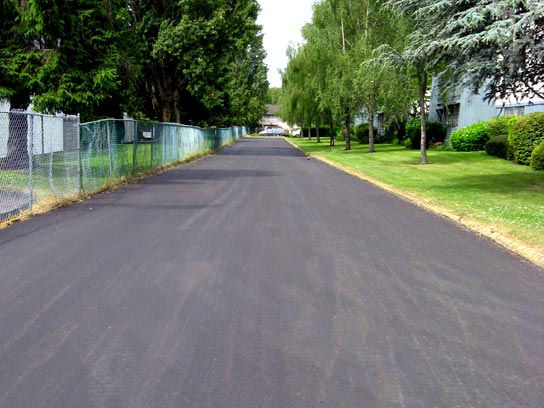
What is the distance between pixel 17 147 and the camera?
17.0m

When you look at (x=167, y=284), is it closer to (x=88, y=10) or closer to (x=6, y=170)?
(x=6, y=170)

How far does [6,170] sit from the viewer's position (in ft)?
42.4

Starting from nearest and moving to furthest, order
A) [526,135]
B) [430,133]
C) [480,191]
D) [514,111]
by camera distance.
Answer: [480,191]
[526,135]
[514,111]
[430,133]

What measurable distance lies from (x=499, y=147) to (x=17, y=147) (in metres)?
20.6

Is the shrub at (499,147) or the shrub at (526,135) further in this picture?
the shrub at (499,147)

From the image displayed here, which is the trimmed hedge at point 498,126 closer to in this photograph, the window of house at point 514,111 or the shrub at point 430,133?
the window of house at point 514,111

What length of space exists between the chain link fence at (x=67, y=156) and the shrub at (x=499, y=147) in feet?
49.7

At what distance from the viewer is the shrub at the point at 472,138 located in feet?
101

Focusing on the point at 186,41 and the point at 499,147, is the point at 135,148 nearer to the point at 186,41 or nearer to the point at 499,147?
the point at 186,41

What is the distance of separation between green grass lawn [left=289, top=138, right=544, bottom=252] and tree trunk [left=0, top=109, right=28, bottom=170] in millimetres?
9664

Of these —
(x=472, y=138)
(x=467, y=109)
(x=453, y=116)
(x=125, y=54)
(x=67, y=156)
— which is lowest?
(x=67, y=156)

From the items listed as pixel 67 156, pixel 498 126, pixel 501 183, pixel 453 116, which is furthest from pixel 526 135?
pixel 67 156

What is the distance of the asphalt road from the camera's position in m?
3.92

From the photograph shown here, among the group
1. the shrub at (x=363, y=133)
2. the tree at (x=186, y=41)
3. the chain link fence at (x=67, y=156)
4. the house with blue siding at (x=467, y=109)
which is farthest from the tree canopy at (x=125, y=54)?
the shrub at (x=363, y=133)
